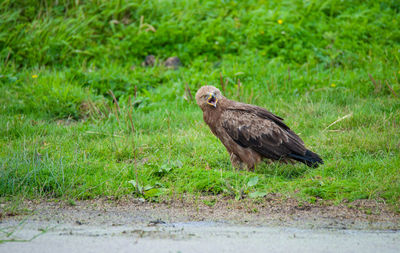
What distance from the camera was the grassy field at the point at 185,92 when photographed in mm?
5000

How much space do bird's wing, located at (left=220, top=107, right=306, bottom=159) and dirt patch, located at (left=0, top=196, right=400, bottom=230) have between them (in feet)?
3.35

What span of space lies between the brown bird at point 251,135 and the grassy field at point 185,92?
0.18 metres

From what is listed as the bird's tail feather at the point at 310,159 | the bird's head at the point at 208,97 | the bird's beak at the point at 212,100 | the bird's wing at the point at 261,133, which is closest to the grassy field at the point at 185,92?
the bird's tail feather at the point at 310,159

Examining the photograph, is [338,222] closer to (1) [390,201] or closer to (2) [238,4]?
(1) [390,201]

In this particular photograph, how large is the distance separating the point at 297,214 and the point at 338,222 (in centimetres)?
39

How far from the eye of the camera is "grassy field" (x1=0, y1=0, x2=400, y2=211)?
16.4 feet

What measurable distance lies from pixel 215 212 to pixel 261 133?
156 centimetres

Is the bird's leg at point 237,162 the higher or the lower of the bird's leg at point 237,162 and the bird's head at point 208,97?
the lower

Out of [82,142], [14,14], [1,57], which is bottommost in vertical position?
[82,142]

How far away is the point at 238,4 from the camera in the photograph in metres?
10.8

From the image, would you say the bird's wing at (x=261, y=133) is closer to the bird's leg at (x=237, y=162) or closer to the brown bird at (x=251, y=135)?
the brown bird at (x=251, y=135)

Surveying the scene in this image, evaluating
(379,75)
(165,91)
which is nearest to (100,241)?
(165,91)

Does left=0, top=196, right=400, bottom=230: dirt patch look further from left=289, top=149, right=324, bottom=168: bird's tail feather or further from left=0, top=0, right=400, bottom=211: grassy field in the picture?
left=289, top=149, right=324, bottom=168: bird's tail feather

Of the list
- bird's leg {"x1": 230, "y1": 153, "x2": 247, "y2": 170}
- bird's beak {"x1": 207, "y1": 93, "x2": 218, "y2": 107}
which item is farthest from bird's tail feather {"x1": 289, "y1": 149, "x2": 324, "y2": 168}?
bird's beak {"x1": 207, "y1": 93, "x2": 218, "y2": 107}
